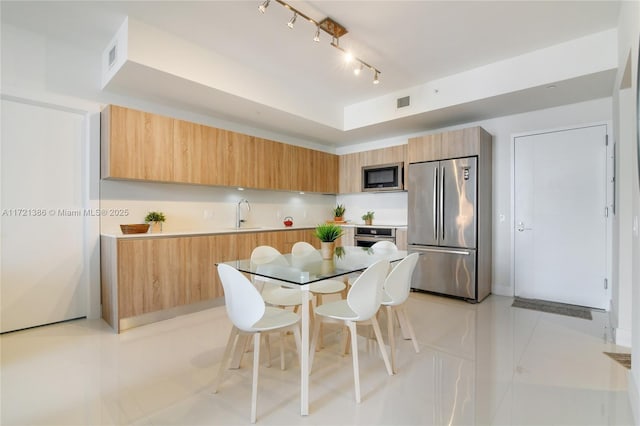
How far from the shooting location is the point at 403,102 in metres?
4.21

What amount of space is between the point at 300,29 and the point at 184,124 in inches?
69.7

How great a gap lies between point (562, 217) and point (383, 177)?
2.44 metres

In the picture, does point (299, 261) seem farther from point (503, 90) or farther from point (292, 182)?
point (503, 90)

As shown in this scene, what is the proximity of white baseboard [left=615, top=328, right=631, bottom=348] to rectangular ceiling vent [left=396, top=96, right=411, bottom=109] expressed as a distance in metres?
3.26

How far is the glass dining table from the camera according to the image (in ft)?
5.84

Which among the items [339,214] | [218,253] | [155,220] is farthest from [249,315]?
[339,214]

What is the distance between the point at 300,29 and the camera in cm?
287

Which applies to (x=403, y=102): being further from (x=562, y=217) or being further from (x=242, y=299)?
(x=242, y=299)

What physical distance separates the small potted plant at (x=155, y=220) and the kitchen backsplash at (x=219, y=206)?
0.44 ft

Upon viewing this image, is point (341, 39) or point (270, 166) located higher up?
point (341, 39)

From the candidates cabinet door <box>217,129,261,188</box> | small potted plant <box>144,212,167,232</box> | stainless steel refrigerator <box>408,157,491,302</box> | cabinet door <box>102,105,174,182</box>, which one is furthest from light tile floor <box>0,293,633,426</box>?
cabinet door <box>217,129,261,188</box>

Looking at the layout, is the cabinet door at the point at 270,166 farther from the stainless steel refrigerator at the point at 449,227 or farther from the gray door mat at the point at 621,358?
the gray door mat at the point at 621,358

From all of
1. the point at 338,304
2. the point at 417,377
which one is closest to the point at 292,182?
the point at 338,304

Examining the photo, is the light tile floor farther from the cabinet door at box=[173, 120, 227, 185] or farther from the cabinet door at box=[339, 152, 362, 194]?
the cabinet door at box=[339, 152, 362, 194]
